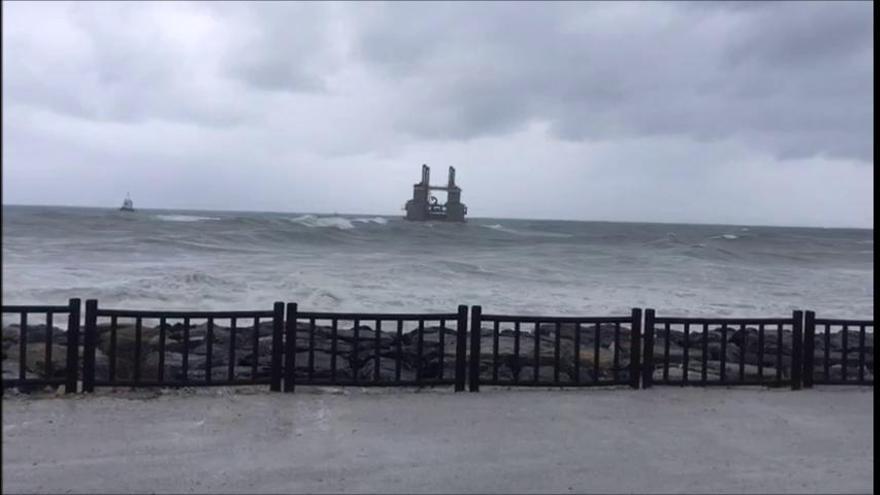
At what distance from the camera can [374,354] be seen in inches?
312

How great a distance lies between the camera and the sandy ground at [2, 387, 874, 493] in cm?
462

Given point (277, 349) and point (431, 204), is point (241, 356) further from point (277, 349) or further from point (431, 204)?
point (431, 204)

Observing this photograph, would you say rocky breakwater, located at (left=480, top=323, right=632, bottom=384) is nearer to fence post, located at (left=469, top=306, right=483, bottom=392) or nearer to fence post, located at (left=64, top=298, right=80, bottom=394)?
fence post, located at (left=469, top=306, right=483, bottom=392)

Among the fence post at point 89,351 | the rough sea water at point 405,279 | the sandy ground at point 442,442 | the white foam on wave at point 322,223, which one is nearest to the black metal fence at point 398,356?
the fence post at point 89,351

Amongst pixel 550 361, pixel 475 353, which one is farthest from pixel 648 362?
pixel 550 361

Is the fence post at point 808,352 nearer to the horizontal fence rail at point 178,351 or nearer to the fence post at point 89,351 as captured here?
the horizontal fence rail at point 178,351

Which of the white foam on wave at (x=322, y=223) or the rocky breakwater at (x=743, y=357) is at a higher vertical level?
the white foam on wave at (x=322, y=223)

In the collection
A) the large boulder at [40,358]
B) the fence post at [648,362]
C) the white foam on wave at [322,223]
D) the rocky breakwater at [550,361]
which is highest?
the white foam on wave at [322,223]

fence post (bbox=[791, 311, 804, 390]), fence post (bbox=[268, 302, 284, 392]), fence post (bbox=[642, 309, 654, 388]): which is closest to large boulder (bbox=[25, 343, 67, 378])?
fence post (bbox=[268, 302, 284, 392])

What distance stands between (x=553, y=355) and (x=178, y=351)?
15.8 feet

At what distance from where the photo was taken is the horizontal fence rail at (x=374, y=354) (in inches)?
275

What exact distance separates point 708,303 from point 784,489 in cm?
1635

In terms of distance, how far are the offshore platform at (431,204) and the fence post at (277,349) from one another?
254 ft

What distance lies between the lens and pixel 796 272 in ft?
111
